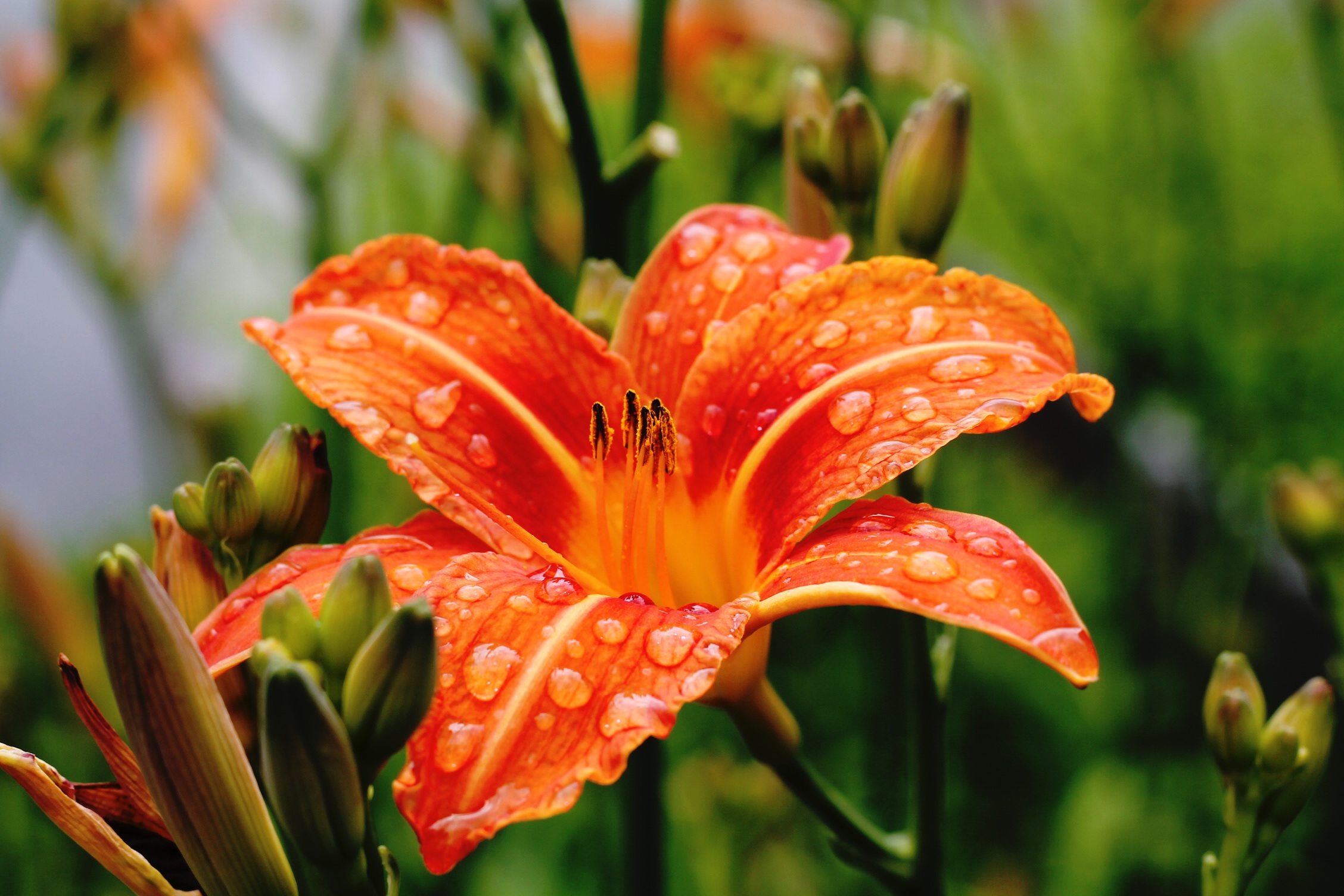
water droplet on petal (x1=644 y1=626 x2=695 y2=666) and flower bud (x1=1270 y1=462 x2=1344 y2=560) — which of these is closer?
water droplet on petal (x1=644 y1=626 x2=695 y2=666)

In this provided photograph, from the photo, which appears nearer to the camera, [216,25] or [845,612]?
[216,25]

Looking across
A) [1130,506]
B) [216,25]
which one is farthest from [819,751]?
[216,25]

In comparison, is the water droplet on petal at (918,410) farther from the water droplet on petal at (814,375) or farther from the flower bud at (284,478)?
the flower bud at (284,478)

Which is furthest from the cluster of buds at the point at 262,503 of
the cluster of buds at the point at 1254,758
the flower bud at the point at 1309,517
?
the flower bud at the point at 1309,517

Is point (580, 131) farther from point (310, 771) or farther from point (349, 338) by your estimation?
point (310, 771)

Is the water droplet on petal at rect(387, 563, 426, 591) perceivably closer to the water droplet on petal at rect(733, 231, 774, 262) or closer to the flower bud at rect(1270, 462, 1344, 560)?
the water droplet on petal at rect(733, 231, 774, 262)

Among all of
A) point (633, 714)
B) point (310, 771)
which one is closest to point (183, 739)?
point (310, 771)

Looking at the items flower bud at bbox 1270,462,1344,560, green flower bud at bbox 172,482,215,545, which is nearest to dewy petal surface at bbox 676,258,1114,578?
green flower bud at bbox 172,482,215,545

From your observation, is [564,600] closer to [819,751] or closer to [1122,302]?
[819,751]
